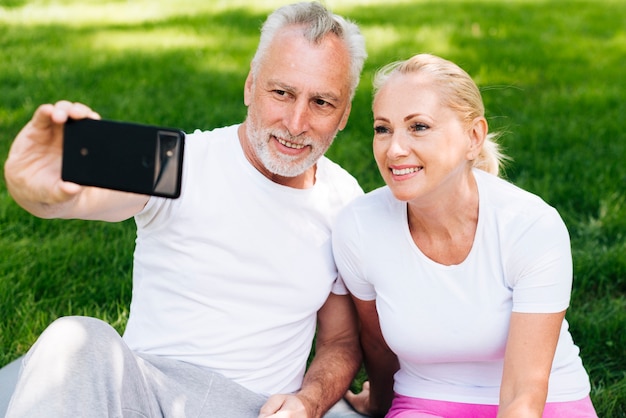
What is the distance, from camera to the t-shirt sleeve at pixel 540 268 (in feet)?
8.32

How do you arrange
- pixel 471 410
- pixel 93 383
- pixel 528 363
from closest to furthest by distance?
pixel 93 383
pixel 528 363
pixel 471 410

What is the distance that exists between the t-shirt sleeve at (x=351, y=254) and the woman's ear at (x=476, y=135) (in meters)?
0.42

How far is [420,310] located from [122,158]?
105 centimetres

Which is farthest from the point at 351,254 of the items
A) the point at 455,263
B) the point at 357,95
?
the point at 357,95

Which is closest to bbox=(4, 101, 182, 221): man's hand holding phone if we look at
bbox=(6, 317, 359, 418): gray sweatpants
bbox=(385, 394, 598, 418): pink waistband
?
bbox=(6, 317, 359, 418): gray sweatpants

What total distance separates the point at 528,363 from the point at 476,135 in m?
0.71

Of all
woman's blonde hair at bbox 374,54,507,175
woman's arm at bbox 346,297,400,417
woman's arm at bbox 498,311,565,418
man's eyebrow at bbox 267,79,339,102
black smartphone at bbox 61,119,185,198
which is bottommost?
woman's arm at bbox 346,297,400,417

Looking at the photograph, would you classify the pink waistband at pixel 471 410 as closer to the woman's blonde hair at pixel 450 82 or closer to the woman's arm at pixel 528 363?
the woman's arm at pixel 528 363

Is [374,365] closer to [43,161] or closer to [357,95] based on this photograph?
[43,161]

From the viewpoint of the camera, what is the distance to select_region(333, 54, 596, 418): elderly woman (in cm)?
255

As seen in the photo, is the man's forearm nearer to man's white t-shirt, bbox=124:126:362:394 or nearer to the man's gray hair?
man's white t-shirt, bbox=124:126:362:394

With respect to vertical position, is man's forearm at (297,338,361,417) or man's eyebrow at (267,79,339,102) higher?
man's eyebrow at (267,79,339,102)

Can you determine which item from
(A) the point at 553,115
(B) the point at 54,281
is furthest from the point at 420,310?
(A) the point at 553,115

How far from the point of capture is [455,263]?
268cm
